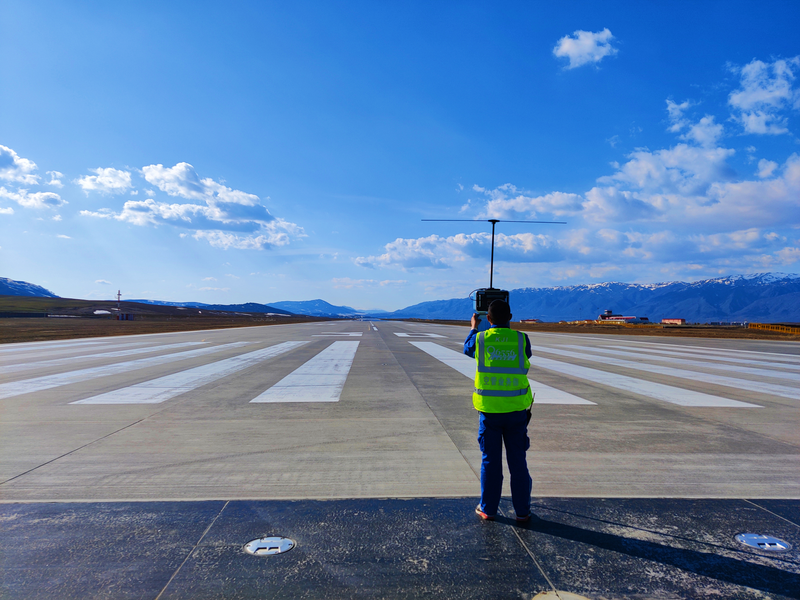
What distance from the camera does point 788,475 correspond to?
421cm

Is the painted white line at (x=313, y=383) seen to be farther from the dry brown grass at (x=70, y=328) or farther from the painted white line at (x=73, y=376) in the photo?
the dry brown grass at (x=70, y=328)

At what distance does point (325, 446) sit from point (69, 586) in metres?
2.69

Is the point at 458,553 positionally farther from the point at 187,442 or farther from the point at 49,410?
the point at 49,410

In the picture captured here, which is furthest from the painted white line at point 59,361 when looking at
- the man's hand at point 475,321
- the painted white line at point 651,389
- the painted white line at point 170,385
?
the painted white line at point 651,389

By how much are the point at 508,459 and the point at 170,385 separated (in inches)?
300

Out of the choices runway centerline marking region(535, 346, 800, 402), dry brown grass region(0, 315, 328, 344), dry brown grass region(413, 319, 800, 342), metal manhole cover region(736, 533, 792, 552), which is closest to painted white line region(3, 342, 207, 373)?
dry brown grass region(0, 315, 328, 344)

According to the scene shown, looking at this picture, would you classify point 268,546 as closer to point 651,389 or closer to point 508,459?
point 508,459

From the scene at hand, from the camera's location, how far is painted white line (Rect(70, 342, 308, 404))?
7.22m

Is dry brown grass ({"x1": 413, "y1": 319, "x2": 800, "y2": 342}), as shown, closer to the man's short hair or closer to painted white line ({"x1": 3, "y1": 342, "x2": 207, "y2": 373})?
painted white line ({"x1": 3, "y1": 342, "x2": 207, "y2": 373})

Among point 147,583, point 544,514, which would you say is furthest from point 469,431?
point 147,583

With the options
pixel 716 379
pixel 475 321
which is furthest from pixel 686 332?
pixel 475 321

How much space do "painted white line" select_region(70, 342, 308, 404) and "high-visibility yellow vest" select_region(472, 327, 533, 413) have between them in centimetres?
606

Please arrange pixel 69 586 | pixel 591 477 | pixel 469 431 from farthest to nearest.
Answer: pixel 469 431 → pixel 591 477 → pixel 69 586

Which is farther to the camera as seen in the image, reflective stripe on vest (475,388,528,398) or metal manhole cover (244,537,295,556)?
reflective stripe on vest (475,388,528,398)
